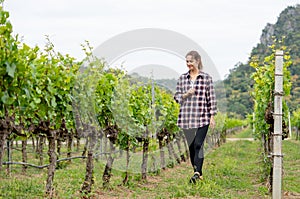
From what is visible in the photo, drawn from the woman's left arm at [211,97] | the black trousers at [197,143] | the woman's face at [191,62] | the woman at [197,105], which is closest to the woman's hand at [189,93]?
the woman at [197,105]

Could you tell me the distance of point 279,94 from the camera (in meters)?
5.74

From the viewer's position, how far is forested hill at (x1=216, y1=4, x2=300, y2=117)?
52691 millimetres

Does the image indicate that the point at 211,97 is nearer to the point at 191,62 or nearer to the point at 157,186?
the point at 191,62

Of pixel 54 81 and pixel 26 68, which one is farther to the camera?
pixel 54 81

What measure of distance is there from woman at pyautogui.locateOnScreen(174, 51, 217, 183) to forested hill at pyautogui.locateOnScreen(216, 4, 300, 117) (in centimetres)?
280

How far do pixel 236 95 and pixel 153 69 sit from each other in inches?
1813

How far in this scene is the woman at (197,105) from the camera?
7.00 m

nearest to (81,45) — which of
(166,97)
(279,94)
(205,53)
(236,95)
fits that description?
(205,53)

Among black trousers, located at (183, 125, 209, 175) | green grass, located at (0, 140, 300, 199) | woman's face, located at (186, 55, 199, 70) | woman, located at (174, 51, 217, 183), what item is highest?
woman's face, located at (186, 55, 199, 70)

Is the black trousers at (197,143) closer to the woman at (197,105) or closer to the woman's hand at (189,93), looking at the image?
the woman at (197,105)

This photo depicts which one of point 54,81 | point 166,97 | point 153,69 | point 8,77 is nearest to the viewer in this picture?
point 8,77

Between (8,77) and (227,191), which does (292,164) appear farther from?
(8,77)

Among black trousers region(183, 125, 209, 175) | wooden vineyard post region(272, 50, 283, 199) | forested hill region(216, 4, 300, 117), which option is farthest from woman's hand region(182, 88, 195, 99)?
forested hill region(216, 4, 300, 117)

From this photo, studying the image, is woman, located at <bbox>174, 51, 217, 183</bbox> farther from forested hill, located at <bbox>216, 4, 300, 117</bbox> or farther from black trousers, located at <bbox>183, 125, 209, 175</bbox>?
forested hill, located at <bbox>216, 4, 300, 117</bbox>
